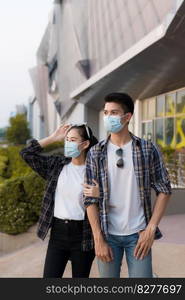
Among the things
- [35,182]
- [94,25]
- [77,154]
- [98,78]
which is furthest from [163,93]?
[77,154]

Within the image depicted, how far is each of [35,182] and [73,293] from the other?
371 cm

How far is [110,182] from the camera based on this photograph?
2068mm

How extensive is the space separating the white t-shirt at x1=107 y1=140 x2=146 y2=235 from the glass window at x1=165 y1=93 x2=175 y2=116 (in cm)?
1437

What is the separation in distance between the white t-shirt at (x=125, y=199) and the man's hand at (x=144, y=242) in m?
0.06

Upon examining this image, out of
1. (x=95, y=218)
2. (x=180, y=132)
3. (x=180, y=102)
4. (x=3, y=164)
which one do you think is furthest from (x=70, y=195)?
(x=180, y=102)

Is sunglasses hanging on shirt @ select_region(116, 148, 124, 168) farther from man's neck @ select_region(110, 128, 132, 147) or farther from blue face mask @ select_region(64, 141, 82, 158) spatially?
blue face mask @ select_region(64, 141, 82, 158)

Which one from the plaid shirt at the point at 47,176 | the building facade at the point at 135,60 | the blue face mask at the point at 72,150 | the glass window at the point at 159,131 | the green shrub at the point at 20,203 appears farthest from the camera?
the glass window at the point at 159,131

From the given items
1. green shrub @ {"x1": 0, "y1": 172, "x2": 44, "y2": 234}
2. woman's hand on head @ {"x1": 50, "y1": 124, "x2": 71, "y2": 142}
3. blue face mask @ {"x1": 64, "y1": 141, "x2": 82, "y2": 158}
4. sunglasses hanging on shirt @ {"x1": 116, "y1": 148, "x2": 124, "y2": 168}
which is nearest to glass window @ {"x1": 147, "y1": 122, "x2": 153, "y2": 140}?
green shrub @ {"x1": 0, "y1": 172, "x2": 44, "y2": 234}

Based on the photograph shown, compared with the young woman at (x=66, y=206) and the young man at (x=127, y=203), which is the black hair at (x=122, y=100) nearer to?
the young man at (x=127, y=203)

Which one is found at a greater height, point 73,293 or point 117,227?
point 117,227

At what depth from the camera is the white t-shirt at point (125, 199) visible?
81.0 inches

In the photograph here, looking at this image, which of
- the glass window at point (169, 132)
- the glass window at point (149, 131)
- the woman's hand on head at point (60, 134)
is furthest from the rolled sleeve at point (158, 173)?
the glass window at point (149, 131)

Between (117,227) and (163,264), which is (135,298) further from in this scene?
(163,264)

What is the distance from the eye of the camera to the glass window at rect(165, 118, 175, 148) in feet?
51.7
